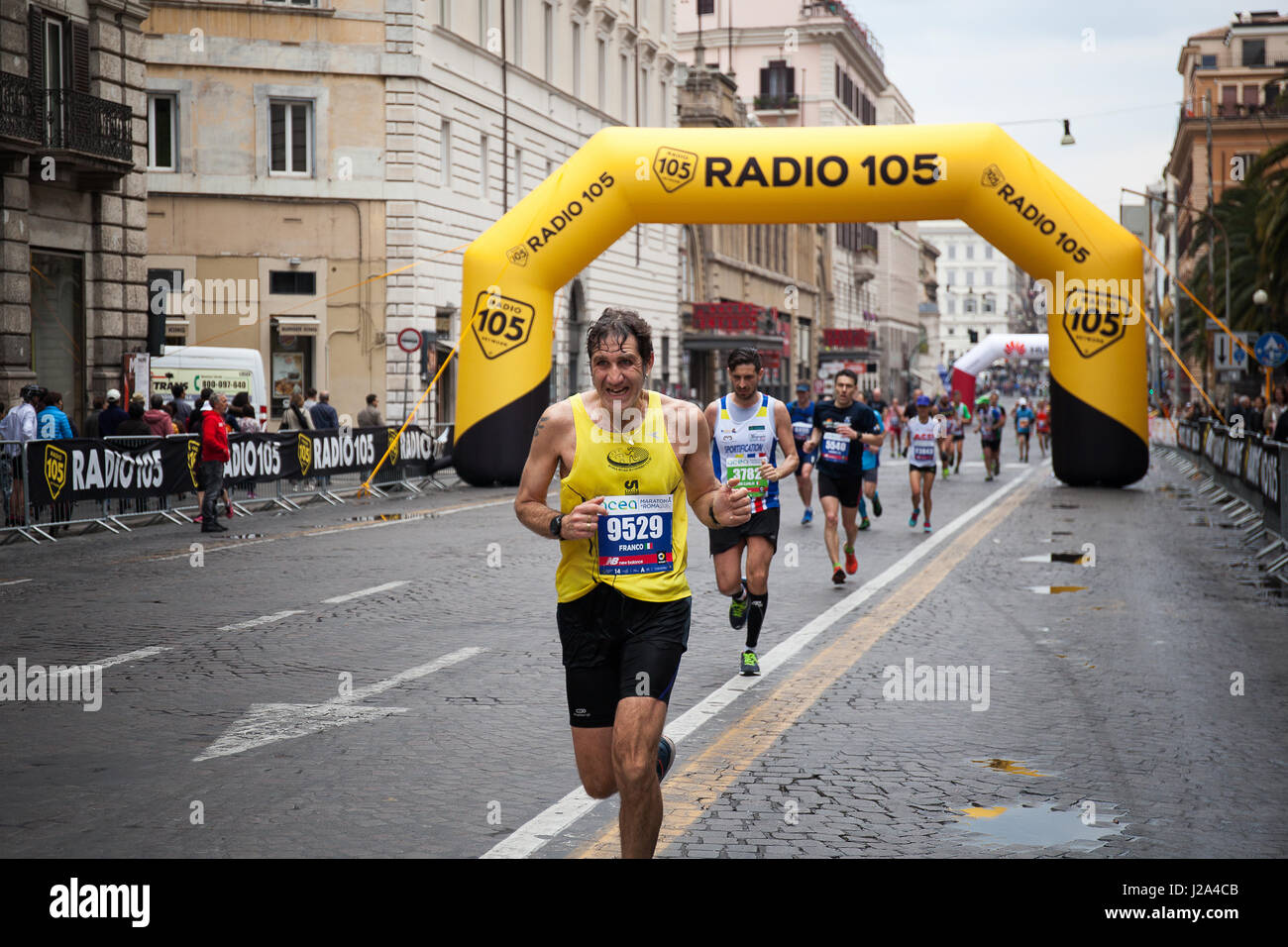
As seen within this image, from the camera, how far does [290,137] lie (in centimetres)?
3475

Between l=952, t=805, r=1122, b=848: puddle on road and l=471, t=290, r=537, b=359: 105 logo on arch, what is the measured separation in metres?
16.7

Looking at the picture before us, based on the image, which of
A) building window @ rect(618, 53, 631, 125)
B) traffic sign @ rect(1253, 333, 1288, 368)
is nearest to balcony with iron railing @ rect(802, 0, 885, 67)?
building window @ rect(618, 53, 631, 125)

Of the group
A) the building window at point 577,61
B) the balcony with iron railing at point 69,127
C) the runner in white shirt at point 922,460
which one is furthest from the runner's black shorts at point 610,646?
the building window at point 577,61

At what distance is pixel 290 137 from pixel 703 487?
1234 inches

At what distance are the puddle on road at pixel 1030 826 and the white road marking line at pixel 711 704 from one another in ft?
4.67

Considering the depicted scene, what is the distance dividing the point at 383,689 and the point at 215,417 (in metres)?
11.5

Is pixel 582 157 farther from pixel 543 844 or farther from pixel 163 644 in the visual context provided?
pixel 543 844

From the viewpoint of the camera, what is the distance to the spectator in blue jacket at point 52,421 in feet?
63.1

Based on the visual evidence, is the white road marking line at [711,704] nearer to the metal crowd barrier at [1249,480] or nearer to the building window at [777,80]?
the metal crowd barrier at [1249,480]

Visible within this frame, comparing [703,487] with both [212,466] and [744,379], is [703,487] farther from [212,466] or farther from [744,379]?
[212,466]

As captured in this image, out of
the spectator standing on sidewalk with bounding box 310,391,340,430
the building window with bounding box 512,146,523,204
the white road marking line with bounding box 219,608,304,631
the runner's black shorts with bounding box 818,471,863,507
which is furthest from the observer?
the building window with bounding box 512,146,523,204

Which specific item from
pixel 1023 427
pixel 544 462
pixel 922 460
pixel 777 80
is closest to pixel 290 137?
pixel 1023 427

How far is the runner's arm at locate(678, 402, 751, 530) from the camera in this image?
5.21 metres

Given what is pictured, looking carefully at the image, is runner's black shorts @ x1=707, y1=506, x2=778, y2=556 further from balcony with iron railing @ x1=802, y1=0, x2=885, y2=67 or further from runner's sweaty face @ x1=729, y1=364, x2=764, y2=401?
balcony with iron railing @ x1=802, y1=0, x2=885, y2=67
